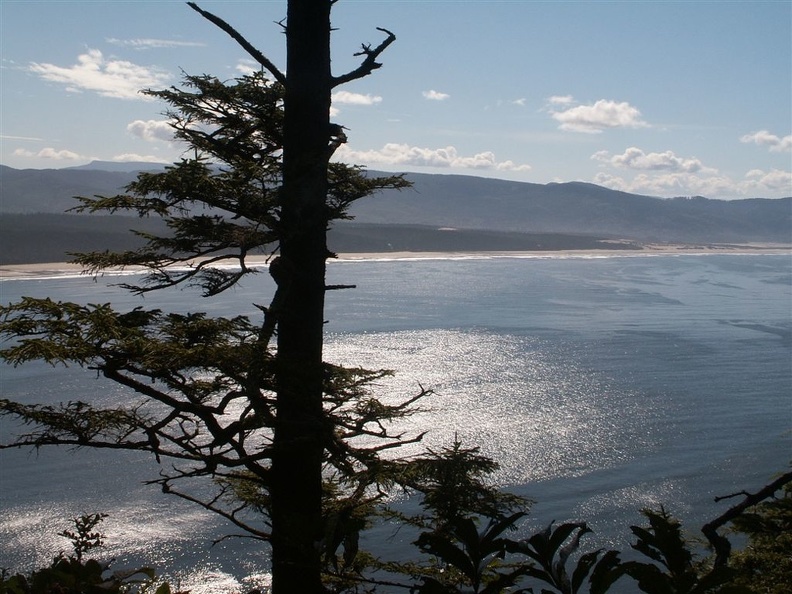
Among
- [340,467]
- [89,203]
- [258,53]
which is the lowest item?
[340,467]

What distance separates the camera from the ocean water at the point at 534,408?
488 inches

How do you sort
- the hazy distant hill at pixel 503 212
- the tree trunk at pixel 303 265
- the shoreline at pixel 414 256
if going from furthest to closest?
the hazy distant hill at pixel 503 212, the shoreline at pixel 414 256, the tree trunk at pixel 303 265

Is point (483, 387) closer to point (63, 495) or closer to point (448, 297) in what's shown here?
point (63, 495)

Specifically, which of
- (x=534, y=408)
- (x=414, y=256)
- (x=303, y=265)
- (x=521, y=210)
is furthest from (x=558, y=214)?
(x=303, y=265)

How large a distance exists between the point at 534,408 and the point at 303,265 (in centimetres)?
1685

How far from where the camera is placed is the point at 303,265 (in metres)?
4.34

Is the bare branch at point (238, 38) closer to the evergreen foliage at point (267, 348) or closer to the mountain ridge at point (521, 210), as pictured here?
the evergreen foliage at point (267, 348)

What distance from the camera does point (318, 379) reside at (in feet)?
12.6

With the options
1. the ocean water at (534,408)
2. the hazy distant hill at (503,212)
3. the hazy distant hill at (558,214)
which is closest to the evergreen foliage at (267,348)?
the ocean water at (534,408)

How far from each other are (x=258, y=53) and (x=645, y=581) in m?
3.57

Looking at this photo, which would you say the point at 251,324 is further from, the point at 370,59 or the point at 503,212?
the point at 503,212

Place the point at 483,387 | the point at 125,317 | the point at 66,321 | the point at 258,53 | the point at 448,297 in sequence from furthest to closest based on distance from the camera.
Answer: the point at 448,297 < the point at 483,387 < the point at 258,53 < the point at 125,317 < the point at 66,321

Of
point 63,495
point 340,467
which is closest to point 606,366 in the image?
point 63,495

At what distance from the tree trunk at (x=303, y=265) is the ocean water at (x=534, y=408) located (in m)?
1.03
